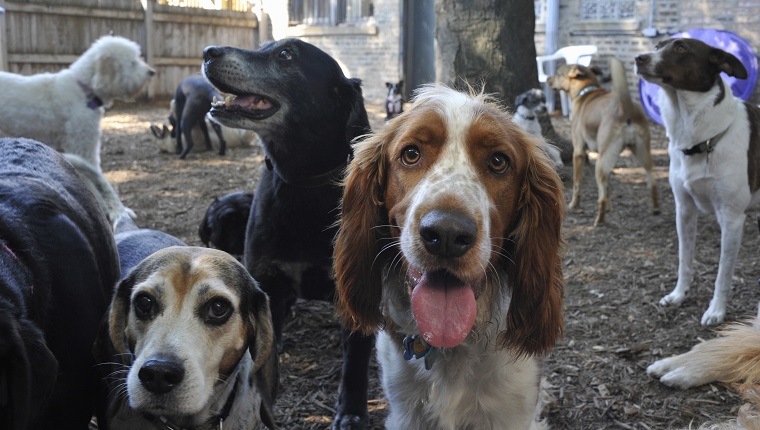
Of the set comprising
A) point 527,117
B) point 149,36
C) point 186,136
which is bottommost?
point 186,136

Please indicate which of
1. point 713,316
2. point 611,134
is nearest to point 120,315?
point 713,316

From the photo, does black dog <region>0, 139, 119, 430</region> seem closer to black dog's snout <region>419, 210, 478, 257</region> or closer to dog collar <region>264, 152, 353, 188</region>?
dog collar <region>264, 152, 353, 188</region>

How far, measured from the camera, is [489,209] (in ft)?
7.66

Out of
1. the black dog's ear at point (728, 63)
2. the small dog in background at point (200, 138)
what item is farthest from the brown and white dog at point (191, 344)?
the small dog in background at point (200, 138)

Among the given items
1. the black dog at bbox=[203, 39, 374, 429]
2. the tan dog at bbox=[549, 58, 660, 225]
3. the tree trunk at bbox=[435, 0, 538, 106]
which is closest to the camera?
the black dog at bbox=[203, 39, 374, 429]

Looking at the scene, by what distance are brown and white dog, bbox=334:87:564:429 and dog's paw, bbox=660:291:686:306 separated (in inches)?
99.1

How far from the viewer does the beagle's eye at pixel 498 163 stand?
7.89 ft

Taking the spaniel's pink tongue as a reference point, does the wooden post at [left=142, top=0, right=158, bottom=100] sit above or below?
above

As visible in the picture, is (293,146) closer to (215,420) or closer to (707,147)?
(215,420)

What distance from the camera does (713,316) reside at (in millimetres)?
4555

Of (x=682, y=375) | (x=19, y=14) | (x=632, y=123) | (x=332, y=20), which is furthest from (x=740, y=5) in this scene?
(x=19, y=14)

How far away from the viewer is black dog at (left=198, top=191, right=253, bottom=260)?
4.80 m

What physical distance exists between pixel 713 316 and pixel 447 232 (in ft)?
10.4

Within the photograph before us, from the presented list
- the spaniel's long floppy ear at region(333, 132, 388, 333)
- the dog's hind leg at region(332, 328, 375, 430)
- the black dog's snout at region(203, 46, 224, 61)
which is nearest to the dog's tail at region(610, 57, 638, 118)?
the black dog's snout at region(203, 46, 224, 61)
